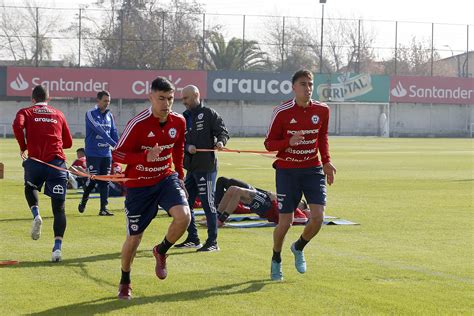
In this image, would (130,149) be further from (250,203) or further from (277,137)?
(250,203)

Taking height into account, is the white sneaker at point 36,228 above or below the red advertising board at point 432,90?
below

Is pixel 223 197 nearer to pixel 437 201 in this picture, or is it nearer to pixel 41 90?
pixel 41 90

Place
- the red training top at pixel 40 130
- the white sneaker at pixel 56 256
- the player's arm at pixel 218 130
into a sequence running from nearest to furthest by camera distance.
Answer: the white sneaker at pixel 56 256 < the red training top at pixel 40 130 < the player's arm at pixel 218 130

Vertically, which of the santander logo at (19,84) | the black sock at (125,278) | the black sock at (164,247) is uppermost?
the santander logo at (19,84)

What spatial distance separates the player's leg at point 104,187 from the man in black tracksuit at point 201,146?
394 cm

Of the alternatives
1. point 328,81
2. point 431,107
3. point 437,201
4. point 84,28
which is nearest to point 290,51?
point 328,81

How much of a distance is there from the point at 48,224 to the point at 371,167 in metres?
18.0

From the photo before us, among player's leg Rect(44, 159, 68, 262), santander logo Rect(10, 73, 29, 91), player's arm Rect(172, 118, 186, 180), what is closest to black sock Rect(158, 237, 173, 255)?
player's arm Rect(172, 118, 186, 180)

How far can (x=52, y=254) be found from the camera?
10844 mm

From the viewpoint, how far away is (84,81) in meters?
63.7

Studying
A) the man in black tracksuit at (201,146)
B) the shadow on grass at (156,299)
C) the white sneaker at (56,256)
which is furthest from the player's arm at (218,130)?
the shadow on grass at (156,299)

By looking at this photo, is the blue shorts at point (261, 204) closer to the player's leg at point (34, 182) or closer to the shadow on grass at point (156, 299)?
the player's leg at point (34, 182)

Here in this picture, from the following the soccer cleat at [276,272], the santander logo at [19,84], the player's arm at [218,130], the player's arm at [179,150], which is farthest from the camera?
the santander logo at [19,84]

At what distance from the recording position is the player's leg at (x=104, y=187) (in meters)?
16.0
